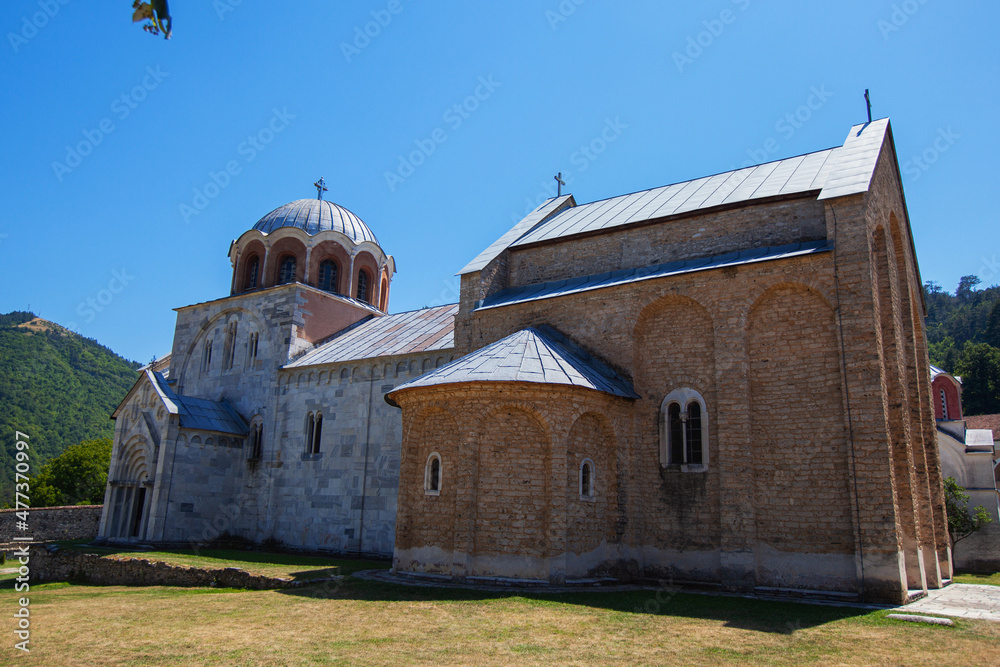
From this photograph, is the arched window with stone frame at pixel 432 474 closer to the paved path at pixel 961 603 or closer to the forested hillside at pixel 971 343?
the paved path at pixel 961 603

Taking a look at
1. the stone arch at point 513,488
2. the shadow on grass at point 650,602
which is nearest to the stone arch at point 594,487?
the stone arch at point 513,488

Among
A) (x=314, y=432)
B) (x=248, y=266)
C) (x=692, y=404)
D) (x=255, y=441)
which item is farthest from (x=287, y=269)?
(x=692, y=404)

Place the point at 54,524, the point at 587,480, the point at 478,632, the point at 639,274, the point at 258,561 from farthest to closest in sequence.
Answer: the point at 54,524 < the point at 258,561 < the point at 639,274 < the point at 587,480 < the point at 478,632

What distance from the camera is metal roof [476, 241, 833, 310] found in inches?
518

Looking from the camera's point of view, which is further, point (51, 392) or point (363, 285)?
point (51, 392)

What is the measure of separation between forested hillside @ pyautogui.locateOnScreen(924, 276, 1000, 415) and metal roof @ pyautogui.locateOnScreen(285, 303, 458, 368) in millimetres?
31931

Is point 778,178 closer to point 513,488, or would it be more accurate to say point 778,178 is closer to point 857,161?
point 857,161

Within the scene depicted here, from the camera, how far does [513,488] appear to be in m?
12.9

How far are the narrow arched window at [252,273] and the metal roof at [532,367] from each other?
14.8 m

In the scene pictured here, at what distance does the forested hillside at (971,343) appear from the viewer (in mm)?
47500

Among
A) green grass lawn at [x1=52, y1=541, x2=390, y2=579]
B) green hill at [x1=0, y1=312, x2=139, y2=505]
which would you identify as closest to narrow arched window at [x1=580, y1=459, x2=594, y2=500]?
green grass lawn at [x1=52, y1=541, x2=390, y2=579]

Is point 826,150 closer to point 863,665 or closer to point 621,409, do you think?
point 621,409

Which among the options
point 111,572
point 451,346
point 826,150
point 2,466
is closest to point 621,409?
point 451,346

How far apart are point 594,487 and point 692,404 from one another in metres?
2.79
